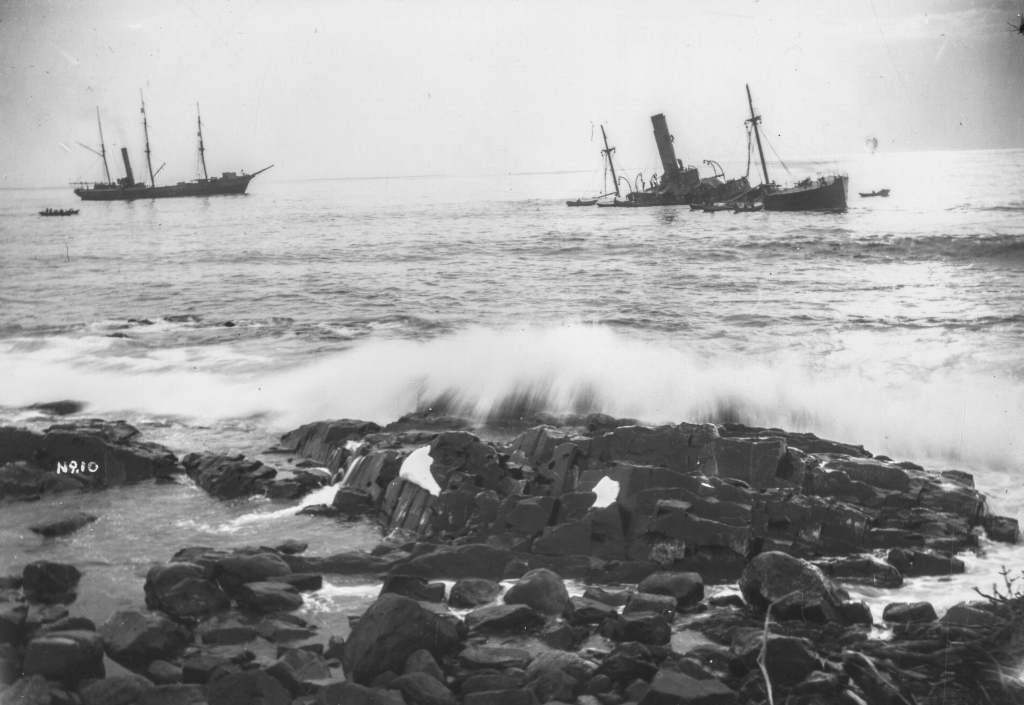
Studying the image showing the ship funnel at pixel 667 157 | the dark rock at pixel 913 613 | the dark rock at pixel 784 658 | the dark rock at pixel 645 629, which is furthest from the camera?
the ship funnel at pixel 667 157

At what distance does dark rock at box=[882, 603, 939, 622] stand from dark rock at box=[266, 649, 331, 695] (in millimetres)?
3031

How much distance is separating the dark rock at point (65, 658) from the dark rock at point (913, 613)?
4.17 metres

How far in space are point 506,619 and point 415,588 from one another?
73cm

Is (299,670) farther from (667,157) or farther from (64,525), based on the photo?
(667,157)

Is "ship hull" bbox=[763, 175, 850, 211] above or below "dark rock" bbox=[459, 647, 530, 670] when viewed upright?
above

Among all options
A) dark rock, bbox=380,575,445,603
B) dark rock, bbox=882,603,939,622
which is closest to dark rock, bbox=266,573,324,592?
dark rock, bbox=380,575,445,603

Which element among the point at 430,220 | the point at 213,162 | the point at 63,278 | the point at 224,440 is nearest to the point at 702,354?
the point at 224,440

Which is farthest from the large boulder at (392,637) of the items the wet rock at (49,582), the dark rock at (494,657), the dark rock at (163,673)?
the wet rock at (49,582)

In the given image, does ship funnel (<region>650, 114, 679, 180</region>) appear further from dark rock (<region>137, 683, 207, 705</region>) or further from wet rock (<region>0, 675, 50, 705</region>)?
wet rock (<region>0, 675, 50, 705</region>)

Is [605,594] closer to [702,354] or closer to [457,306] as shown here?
[702,354]

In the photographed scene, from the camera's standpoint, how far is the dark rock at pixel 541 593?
4.41 meters

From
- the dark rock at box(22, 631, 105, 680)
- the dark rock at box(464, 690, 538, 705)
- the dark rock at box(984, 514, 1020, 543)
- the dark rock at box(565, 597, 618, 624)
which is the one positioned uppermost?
the dark rock at box(22, 631, 105, 680)

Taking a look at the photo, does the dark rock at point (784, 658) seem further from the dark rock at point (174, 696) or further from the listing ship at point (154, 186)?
the listing ship at point (154, 186)

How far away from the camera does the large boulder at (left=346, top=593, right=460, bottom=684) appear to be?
12.7 feet
